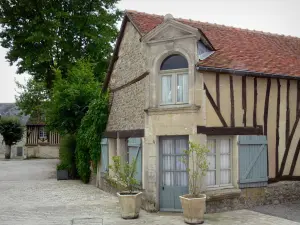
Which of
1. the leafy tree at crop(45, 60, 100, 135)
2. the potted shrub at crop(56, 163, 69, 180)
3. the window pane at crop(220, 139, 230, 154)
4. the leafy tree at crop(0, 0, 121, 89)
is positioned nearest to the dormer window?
the window pane at crop(220, 139, 230, 154)

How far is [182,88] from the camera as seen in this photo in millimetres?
9453

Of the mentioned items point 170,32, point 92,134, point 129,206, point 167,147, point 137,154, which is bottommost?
point 129,206

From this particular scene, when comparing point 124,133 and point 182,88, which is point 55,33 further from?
point 182,88

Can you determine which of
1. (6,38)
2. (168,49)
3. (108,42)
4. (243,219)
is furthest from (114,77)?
(6,38)

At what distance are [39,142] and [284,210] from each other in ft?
92.2

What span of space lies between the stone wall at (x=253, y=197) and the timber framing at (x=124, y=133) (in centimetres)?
249

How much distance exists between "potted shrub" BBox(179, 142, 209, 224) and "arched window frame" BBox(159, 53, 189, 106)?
53.8 inches

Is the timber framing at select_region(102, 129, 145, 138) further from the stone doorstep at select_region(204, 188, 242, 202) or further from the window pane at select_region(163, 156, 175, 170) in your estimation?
the stone doorstep at select_region(204, 188, 242, 202)

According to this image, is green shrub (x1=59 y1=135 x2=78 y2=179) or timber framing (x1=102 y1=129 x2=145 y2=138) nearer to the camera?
timber framing (x1=102 y1=129 x2=145 y2=138)

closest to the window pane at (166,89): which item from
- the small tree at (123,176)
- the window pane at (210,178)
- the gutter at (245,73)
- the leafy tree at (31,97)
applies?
the gutter at (245,73)

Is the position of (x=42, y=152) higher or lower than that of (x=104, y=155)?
lower

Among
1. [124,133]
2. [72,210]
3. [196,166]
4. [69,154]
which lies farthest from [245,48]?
[69,154]

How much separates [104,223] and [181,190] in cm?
219

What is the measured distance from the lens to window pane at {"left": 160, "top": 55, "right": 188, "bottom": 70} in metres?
9.43
